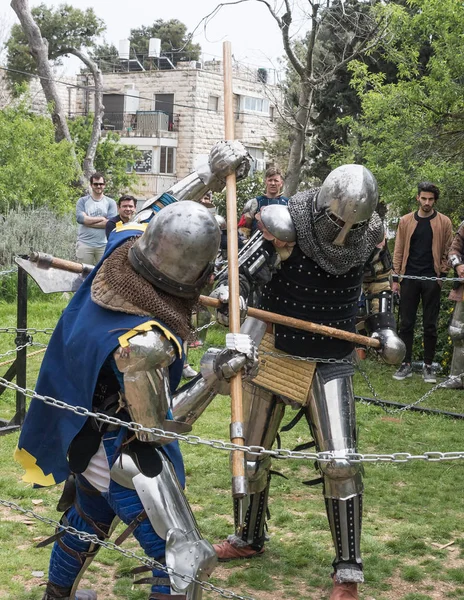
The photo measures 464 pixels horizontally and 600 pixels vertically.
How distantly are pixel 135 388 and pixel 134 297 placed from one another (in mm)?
311

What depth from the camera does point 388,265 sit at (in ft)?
14.1

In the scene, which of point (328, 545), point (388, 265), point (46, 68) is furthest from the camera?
point (46, 68)

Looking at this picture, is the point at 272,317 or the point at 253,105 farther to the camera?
the point at 253,105

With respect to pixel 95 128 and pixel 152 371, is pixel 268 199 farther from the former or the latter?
pixel 95 128

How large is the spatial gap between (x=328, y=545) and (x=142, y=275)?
7.51 feet

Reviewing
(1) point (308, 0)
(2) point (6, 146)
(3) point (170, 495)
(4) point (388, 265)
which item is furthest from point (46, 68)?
(3) point (170, 495)

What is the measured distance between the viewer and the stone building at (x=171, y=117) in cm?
3161

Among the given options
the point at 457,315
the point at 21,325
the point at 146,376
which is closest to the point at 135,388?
the point at 146,376

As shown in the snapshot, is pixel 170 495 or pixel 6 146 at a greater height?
pixel 6 146

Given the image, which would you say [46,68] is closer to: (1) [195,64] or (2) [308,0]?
(2) [308,0]

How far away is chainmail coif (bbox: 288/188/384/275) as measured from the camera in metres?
3.89

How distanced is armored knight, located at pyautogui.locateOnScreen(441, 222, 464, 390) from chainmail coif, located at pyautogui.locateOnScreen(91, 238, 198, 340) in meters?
4.95

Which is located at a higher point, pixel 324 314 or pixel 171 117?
pixel 171 117

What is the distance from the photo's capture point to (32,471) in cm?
324
